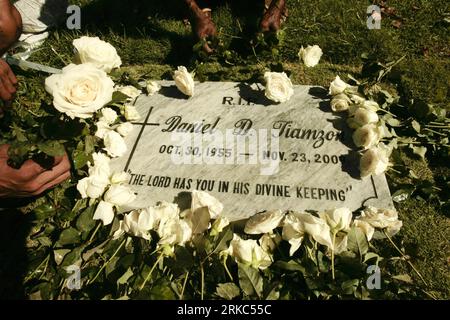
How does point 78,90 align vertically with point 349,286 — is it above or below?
above

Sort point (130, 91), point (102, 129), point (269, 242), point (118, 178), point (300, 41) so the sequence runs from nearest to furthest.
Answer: point (269, 242) → point (118, 178) → point (102, 129) → point (130, 91) → point (300, 41)

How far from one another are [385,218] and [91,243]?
1.75 m

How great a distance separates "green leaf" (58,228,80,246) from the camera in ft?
6.57

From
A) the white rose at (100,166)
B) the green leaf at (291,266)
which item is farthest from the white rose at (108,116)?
the green leaf at (291,266)

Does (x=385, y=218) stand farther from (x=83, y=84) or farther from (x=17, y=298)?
(x=17, y=298)

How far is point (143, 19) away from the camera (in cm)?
368

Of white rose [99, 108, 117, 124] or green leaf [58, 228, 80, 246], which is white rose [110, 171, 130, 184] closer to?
green leaf [58, 228, 80, 246]

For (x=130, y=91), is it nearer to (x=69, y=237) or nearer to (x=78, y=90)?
(x=78, y=90)

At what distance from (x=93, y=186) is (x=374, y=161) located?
1.66 meters

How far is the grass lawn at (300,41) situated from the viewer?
2.92 m

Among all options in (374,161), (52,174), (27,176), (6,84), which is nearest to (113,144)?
(52,174)

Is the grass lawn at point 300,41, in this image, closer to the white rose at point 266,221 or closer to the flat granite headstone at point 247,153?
the flat granite headstone at point 247,153

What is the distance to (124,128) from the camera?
2.38m

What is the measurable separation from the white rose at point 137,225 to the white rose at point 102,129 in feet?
2.34
